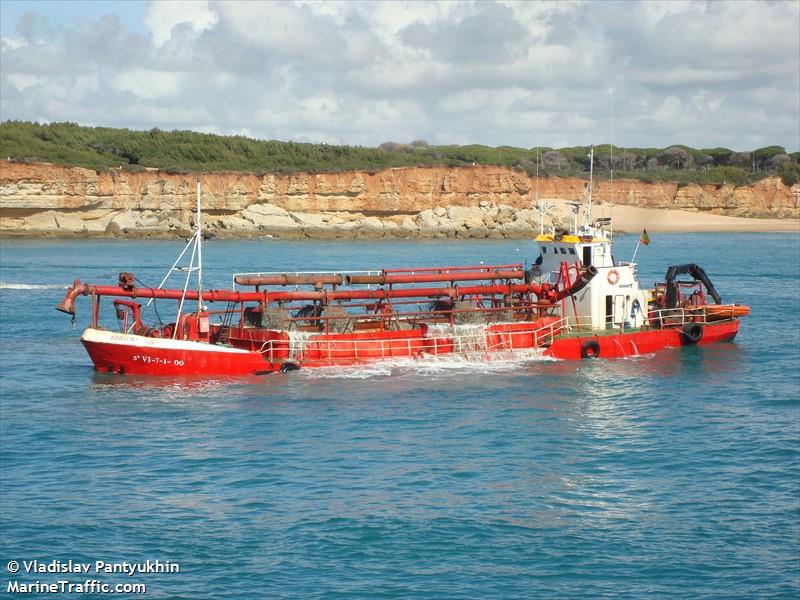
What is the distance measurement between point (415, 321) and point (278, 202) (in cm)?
9054

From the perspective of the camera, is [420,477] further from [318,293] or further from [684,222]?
[684,222]

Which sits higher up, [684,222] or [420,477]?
[684,222]

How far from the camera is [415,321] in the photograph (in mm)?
41844

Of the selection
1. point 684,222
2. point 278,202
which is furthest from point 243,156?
point 684,222

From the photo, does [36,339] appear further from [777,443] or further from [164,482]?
[777,443]

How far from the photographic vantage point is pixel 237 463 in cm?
2703

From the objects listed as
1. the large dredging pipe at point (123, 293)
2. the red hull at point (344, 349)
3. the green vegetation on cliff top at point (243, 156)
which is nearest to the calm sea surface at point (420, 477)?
the red hull at point (344, 349)

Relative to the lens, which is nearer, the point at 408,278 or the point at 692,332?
the point at 408,278

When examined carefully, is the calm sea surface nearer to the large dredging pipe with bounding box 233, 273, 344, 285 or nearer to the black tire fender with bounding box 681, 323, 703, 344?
the black tire fender with bounding box 681, 323, 703, 344

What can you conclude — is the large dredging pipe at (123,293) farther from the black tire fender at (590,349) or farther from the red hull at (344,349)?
the black tire fender at (590,349)

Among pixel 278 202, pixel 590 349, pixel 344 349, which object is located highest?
pixel 278 202

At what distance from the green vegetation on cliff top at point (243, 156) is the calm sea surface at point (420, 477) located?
92544 mm

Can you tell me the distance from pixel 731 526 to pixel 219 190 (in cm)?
11137

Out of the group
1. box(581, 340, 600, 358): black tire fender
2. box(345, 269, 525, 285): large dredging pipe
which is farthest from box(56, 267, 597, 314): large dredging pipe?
box(581, 340, 600, 358): black tire fender
